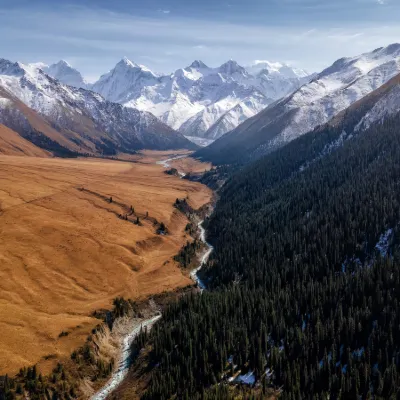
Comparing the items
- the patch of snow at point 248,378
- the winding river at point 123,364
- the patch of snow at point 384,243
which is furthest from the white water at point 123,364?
the patch of snow at point 384,243

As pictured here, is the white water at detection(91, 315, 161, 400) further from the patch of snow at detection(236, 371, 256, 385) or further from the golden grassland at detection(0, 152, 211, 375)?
the patch of snow at detection(236, 371, 256, 385)

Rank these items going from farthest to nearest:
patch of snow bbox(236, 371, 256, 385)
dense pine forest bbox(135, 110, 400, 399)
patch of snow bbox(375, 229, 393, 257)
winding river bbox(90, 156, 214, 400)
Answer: patch of snow bbox(375, 229, 393, 257) < winding river bbox(90, 156, 214, 400) < patch of snow bbox(236, 371, 256, 385) < dense pine forest bbox(135, 110, 400, 399)

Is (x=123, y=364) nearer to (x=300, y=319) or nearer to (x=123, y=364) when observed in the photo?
(x=123, y=364)

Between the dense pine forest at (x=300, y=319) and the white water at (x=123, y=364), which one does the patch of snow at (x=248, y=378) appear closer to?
the dense pine forest at (x=300, y=319)

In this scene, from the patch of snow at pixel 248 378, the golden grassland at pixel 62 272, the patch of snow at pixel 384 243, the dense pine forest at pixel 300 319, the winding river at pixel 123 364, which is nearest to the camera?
the dense pine forest at pixel 300 319

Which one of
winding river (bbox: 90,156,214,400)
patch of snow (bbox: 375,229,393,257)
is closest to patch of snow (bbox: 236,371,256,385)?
winding river (bbox: 90,156,214,400)

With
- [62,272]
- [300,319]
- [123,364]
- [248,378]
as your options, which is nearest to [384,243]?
[300,319]

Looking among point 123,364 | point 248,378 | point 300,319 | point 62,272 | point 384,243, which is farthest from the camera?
point 62,272

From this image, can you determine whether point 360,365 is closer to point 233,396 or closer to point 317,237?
point 233,396
